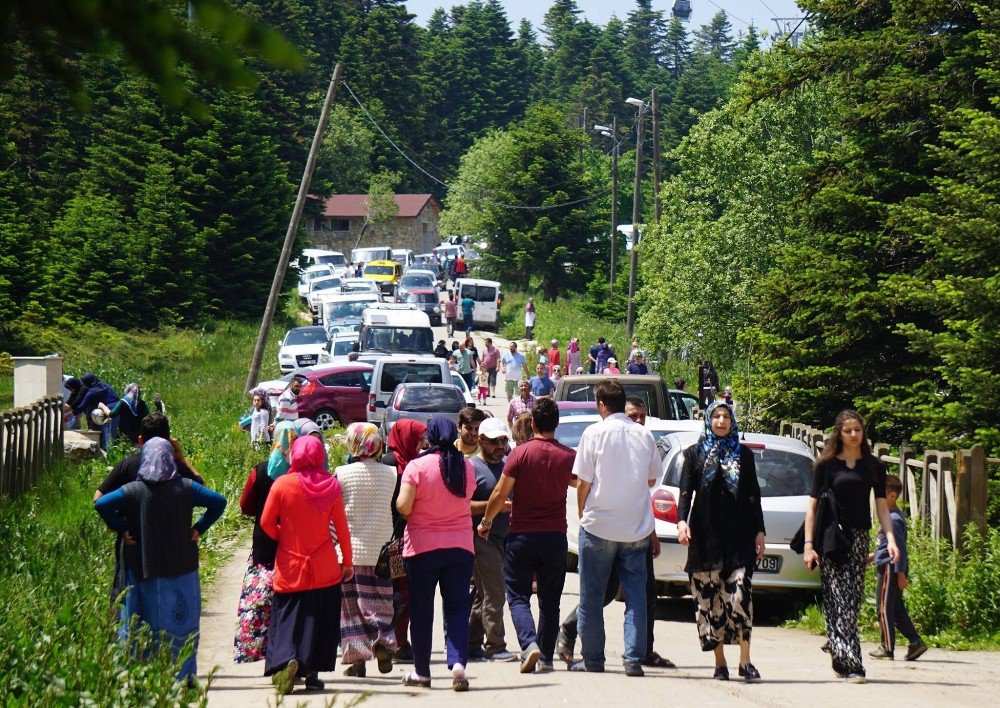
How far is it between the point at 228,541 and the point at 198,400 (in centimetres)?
1629

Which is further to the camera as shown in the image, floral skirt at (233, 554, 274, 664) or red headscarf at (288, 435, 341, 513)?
floral skirt at (233, 554, 274, 664)

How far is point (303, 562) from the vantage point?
8.34 m

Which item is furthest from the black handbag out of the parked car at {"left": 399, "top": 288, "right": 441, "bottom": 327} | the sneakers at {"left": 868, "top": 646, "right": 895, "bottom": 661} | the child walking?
the parked car at {"left": 399, "top": 288, "right": 441, "bottom": 327}

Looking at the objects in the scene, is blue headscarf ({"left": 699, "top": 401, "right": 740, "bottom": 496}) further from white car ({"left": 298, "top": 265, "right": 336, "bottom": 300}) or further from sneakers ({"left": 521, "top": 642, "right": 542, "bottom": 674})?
white car ({"left": 298, "top": 265, "right": 336, "bottom": 300})

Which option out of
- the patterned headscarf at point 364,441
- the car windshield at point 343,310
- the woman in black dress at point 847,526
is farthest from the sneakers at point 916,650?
the car windshield at point 343,310

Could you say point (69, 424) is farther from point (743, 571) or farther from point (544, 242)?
point (544, 242)

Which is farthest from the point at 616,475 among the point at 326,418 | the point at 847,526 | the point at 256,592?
the point at 326,418

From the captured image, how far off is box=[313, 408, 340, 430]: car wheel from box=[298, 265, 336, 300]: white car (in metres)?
41.0

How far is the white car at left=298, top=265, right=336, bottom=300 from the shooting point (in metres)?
70.1

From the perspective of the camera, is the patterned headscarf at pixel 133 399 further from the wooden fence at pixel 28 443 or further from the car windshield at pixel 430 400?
the car windshield at pixel 430 400

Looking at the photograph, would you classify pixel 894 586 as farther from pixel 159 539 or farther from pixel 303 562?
pixel 159 539

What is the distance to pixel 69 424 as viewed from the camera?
73.2 ft

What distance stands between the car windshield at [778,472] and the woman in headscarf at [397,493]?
3.36 m

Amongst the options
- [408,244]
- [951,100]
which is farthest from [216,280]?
[408,244]
